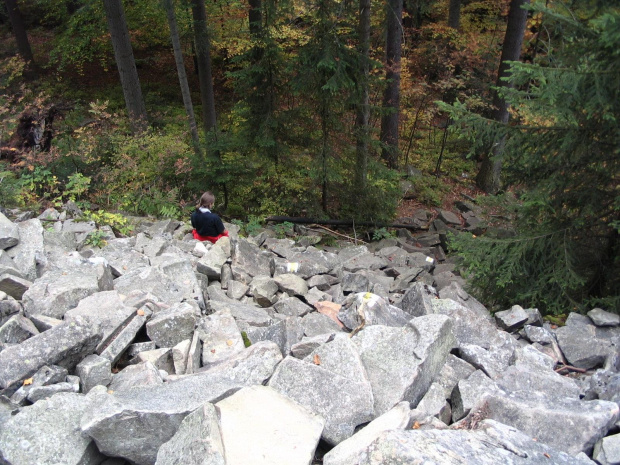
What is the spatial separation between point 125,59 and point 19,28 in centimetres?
942

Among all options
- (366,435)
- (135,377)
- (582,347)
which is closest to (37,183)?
(135,377)

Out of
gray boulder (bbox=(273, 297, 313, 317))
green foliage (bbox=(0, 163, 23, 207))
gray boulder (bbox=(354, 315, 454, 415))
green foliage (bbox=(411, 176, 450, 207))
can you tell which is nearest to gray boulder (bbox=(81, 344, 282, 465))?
gray boulder (bbox=(354, 315, 454, 415))

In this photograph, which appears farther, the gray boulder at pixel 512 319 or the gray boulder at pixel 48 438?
the gray boulder at pixel 512 319

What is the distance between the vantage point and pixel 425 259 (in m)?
11.2

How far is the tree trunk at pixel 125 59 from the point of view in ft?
47.2

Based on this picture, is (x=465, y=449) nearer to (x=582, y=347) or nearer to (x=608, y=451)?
(x=608, y=451)

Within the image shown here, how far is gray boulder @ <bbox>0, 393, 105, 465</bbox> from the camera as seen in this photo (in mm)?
3088

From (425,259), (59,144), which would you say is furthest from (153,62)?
(425,259)

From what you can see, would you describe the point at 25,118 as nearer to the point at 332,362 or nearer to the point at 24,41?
the point at 24,41

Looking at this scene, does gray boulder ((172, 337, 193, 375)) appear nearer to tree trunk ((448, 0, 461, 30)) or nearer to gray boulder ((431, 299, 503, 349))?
gray boulder ((431, 299, 503, 349))

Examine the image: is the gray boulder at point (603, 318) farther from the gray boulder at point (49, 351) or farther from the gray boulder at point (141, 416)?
the gray boulder at point (49, 351)

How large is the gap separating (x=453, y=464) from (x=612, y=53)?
4998 millimetres

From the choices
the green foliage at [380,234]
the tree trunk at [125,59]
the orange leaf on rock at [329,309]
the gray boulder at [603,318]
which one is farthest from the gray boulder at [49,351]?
the tree trunk at [125,59]

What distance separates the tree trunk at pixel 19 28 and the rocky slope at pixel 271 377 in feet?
61.0
